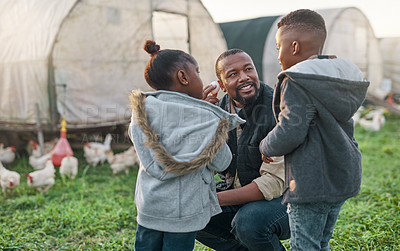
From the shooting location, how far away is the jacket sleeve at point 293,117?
168 centimetres

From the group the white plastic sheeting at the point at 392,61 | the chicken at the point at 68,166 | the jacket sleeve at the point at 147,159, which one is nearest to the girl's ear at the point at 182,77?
the jacket sleeve at the point at 147,159

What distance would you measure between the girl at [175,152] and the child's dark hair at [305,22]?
577 millimetres

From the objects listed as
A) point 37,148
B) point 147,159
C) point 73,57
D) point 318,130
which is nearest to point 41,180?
point 37,148

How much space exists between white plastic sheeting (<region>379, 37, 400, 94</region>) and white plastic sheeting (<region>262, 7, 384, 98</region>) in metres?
1.99

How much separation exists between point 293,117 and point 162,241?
963mm

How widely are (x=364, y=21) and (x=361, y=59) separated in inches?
53.1

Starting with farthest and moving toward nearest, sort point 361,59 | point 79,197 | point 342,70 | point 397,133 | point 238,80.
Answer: point 361,59
point 397,133
point 79,197
point 238,80
point 342,70

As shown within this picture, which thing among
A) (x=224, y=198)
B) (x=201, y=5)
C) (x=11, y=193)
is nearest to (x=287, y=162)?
(x=224, y=198)

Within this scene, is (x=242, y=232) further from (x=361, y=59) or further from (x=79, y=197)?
(x=361, y=59)

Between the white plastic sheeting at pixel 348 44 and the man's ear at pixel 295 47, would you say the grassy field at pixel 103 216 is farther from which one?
the white plastic sheeting at pixel 348 44

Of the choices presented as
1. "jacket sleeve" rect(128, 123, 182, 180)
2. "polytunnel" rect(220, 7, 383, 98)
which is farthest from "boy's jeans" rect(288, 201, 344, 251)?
"polytunnel" rect(220, 7, 383, 98)

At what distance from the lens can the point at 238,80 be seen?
2.33 m

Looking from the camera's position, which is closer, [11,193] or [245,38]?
[11,193]

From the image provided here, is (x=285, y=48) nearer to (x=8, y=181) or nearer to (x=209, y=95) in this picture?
(x=209, y=95)
